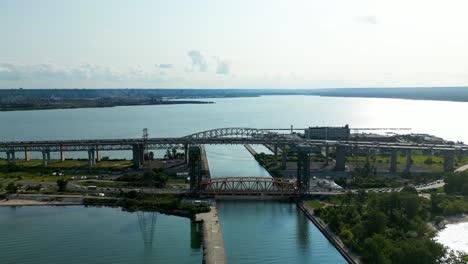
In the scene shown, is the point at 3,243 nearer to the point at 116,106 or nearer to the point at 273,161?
the point at 273,161

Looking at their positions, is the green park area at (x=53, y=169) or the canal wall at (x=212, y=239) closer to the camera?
the canal wall at (x=212, y=239)

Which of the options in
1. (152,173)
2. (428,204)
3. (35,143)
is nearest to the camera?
(428,204)

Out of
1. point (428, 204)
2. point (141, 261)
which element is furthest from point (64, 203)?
point (428, 204)

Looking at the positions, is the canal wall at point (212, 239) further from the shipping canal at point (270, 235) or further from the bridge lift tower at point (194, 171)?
the bridge lift tower at point (194, 171)

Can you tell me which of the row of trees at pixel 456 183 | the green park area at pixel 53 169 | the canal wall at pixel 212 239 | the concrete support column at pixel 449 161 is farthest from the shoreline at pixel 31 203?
the concrete support column at pixel 449 161

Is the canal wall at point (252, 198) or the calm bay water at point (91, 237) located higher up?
the canal wall at point (252, 198)

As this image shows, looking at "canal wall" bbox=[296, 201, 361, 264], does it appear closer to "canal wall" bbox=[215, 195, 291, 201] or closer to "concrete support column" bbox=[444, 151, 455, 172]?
"canal wall" bbox=[215, 195, 291, 201]

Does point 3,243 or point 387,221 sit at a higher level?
point 387,221

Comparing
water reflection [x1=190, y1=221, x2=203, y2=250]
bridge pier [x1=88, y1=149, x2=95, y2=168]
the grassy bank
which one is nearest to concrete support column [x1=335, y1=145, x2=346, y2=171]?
the grassy bank
